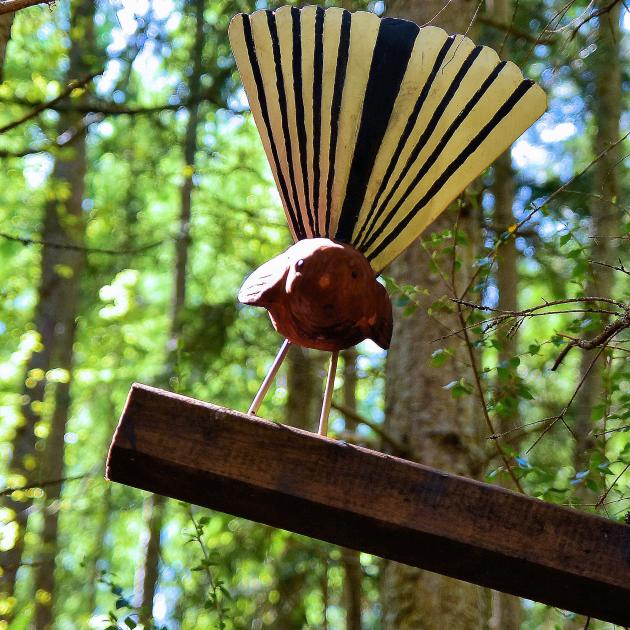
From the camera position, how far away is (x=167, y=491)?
4.48 feet

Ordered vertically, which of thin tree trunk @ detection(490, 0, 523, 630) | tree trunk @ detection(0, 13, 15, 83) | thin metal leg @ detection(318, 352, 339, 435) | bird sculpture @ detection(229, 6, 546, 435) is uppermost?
thin tree trunk @ detection(490, 0, 523, 630)

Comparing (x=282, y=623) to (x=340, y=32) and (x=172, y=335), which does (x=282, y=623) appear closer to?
(x=172, y=335)

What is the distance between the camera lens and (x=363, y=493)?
1316 mm

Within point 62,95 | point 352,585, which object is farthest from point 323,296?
point 352,585

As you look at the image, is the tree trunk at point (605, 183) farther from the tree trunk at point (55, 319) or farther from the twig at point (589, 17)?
the tree trunk at point (55, 319)

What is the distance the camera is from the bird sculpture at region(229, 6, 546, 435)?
1.60 m

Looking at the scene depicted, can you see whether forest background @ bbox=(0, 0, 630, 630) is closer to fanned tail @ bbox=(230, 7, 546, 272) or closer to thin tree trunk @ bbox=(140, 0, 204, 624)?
thin tree trunk @ bbox=(140, 0, 204, 624)

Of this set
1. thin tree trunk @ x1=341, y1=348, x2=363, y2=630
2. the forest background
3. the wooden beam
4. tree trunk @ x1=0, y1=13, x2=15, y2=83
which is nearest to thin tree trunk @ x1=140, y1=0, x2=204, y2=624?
the forest background

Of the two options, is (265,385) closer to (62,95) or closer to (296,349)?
(62,95)

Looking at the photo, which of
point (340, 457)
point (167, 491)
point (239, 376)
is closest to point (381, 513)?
point (340, 457)

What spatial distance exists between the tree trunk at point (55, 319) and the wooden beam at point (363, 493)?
3683 millimetres

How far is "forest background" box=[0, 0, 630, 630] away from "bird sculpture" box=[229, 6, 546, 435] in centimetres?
34

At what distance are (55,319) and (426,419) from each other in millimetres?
3347


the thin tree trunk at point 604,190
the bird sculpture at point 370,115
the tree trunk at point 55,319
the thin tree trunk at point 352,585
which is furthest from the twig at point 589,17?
the tree trunk at point 55,319
